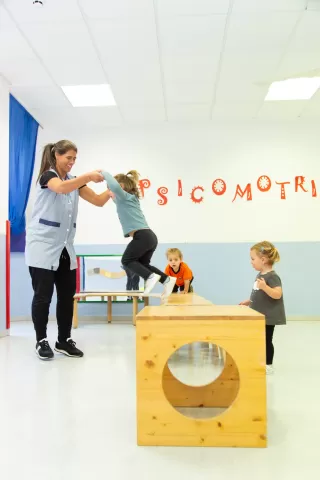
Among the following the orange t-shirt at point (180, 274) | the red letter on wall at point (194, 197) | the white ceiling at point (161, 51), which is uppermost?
the white ceiling at point (161, 51)

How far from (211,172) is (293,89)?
4.72ft

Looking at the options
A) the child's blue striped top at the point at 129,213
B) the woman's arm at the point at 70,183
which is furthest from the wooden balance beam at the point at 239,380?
the child's blue striped top at the point at 129,213

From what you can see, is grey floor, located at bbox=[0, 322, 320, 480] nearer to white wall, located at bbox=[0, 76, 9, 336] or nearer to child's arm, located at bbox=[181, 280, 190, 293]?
white wall, located at bbox=[0, 76, 9, 336]

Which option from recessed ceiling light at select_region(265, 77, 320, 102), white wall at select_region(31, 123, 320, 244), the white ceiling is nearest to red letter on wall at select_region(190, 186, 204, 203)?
white wall at select_region(31, 123, 320, 244)

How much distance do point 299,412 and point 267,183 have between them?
4129mm

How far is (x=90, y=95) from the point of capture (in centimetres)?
468

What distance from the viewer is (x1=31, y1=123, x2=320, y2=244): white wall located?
545cm

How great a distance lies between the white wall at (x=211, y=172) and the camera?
5449 mm

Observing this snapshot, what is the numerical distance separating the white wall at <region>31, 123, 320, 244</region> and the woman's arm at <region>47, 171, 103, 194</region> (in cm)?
292

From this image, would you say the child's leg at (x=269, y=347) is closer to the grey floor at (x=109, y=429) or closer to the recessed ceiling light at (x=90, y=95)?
the grey floor at (x=109, y=429)

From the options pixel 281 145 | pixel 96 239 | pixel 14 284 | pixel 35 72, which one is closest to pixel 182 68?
pixel 35 72

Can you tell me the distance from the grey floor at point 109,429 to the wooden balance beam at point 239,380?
0.14 feet

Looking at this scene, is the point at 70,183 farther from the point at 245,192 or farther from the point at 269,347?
the point at 245,192

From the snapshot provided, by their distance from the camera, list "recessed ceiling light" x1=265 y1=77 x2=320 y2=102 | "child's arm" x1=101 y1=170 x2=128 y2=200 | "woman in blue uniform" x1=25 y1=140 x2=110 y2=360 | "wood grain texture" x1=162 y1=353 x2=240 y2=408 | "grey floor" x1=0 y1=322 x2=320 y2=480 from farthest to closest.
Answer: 1. "recessed ceiling light" x1=265 y1=77 x2=320 y2=102
2. "child's arm" x1=101 y1=170 x2=128 y2=200
3. "woman in blue uniform" x1=25 y1=140 x2=110 y2=360
4. "wood grain texture" x1=162 y1=353 x2=240 y2=408
5. "grey floor" x1=0 y1=322 x2=320 y2=480
